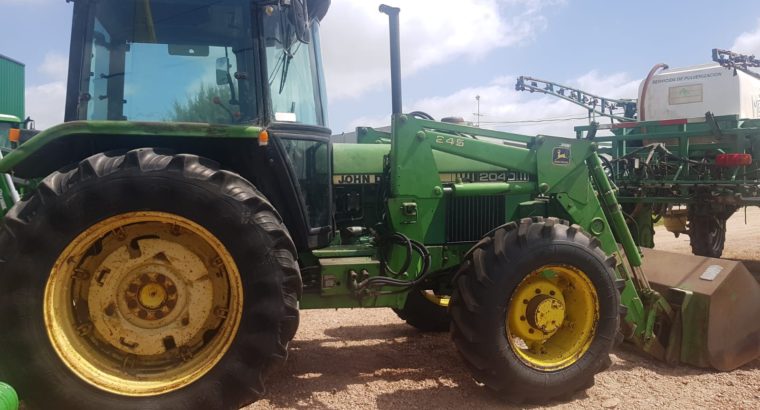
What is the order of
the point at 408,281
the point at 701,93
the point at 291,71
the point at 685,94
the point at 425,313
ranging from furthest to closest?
the point at 685,94 < the point at 701,93 < the point at 425,313 < the point at 408,281 < the point at 291,71

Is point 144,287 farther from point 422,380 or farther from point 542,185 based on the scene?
point 542,185

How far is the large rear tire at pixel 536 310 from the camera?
331cm

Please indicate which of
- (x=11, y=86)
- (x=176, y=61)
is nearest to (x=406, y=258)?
(x=176, y=61)

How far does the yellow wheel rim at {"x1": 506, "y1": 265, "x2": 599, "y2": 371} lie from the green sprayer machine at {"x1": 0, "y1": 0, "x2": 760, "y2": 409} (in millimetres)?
12

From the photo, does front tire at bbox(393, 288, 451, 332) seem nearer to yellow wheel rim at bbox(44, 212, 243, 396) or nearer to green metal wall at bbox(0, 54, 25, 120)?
yellow wheel rim at bbox(44, 212, 243, 396)

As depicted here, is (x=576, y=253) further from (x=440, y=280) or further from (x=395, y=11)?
(x=395, y=11)

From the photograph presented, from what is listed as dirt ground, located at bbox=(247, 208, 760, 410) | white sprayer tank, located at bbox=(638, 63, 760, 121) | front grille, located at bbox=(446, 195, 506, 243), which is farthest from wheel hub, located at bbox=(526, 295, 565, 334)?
white sprayer tank, located at bbox=(638, 63, 760, 121)

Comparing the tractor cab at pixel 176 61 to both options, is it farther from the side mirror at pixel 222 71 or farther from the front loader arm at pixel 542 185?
the front loader arm at pixel 542 185

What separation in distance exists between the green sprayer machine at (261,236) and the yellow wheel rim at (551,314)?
12 mm

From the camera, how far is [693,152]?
8734 millimetres

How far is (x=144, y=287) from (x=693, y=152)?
8433 mm

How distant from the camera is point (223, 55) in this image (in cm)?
330

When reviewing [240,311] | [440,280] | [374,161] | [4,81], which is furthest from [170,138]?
[4,81]

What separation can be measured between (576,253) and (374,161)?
5.11ft
